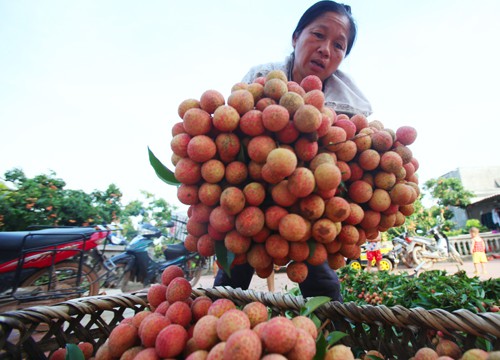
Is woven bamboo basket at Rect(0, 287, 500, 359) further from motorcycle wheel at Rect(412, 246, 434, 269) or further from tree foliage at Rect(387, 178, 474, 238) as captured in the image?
tree foliage at Rect(387, 178, 474, 238)

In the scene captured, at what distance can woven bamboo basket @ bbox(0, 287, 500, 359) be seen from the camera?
0.79 meters

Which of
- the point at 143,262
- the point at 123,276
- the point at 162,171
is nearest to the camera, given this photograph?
the point at 162,171

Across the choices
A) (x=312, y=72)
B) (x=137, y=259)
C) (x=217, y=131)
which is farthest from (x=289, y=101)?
(x=137, y=259)

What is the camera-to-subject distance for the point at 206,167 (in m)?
0.81

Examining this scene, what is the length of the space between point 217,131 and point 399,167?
0.58 m

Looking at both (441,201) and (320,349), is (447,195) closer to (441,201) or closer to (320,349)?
(441,201)

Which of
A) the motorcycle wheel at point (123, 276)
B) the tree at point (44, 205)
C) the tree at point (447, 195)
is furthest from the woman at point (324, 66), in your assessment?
the tree at point (447, 195)

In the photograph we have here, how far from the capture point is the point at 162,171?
103cm

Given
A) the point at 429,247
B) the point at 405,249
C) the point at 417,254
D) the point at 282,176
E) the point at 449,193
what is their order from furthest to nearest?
1. the point at 449,193
2. the point at 405,249
3. the point at 429,247
4. the point at 417,254
5. the point at 282,176

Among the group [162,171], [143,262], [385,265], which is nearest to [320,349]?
[162,171]

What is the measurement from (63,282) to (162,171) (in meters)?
3.61

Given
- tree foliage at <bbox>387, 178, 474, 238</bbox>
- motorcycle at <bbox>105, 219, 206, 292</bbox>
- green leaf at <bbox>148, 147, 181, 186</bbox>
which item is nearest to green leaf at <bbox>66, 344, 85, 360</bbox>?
green leaf at <bbox>148, 147, 181, 186</bbox>

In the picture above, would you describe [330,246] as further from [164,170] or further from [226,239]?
[164,170]

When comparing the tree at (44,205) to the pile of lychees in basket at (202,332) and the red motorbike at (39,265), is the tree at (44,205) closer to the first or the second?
the red motorbike at (39,265)
